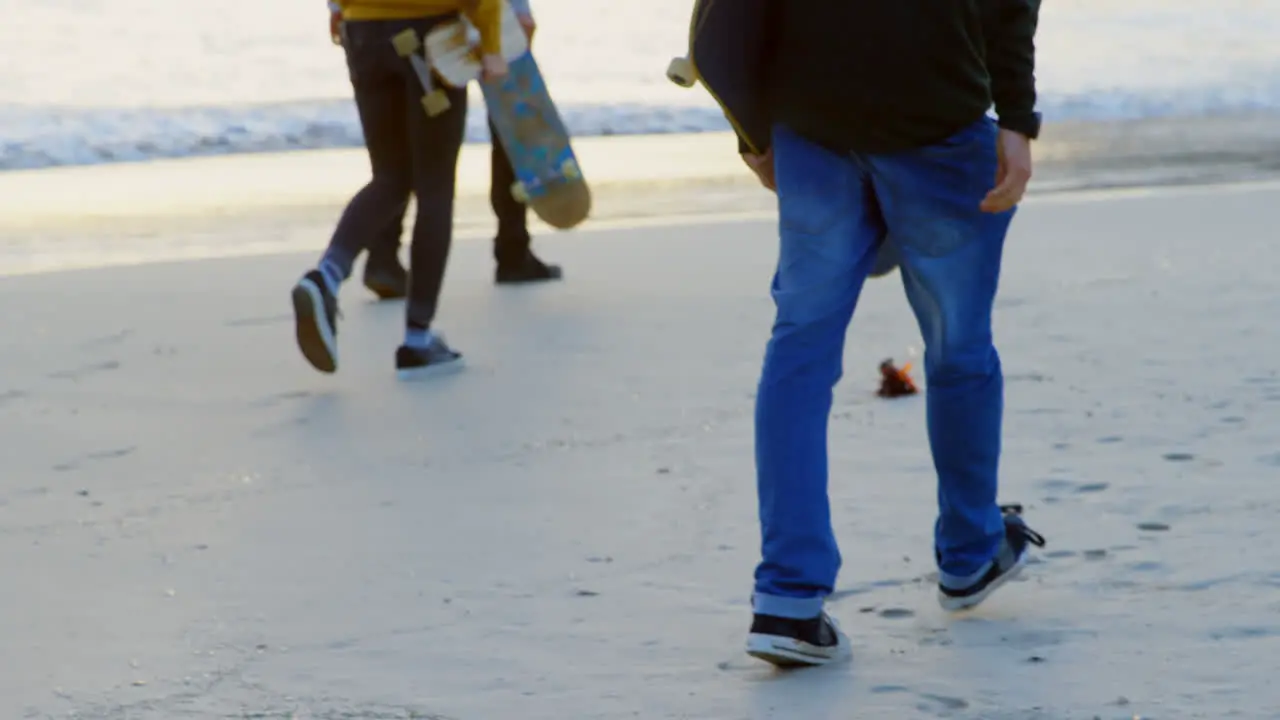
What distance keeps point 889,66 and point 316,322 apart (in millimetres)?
2916

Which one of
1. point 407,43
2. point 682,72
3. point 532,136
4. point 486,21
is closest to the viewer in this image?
point 682,72

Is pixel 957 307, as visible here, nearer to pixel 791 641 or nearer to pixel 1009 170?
pixel 1009 170

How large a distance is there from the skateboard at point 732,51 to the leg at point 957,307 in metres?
0.21

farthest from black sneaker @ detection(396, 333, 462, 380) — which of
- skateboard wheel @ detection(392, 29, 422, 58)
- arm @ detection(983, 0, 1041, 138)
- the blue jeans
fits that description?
arm @ detection(983, 0, 1041, 138)

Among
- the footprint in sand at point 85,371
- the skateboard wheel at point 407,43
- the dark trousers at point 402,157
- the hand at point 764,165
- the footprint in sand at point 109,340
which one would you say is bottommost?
the footprint in sand at point 109,340

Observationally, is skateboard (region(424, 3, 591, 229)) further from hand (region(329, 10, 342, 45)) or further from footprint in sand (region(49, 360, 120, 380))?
footprint in sand (region(49, 360, 120, 380))

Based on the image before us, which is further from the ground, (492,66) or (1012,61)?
(1012,61)

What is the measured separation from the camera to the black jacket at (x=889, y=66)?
2867 mm

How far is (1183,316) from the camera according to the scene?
238 inches

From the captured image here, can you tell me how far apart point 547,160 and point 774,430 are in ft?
13.0

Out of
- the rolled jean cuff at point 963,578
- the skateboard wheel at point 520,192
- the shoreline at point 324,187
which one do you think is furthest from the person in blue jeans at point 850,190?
the shoreline at point 324,187

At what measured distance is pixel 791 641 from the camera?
9.62 ft

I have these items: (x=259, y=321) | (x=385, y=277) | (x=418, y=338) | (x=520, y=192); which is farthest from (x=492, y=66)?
(x=385, y=277)

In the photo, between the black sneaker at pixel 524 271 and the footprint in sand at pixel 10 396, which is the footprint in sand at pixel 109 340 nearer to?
the footprint in sand at pixel 10 396
